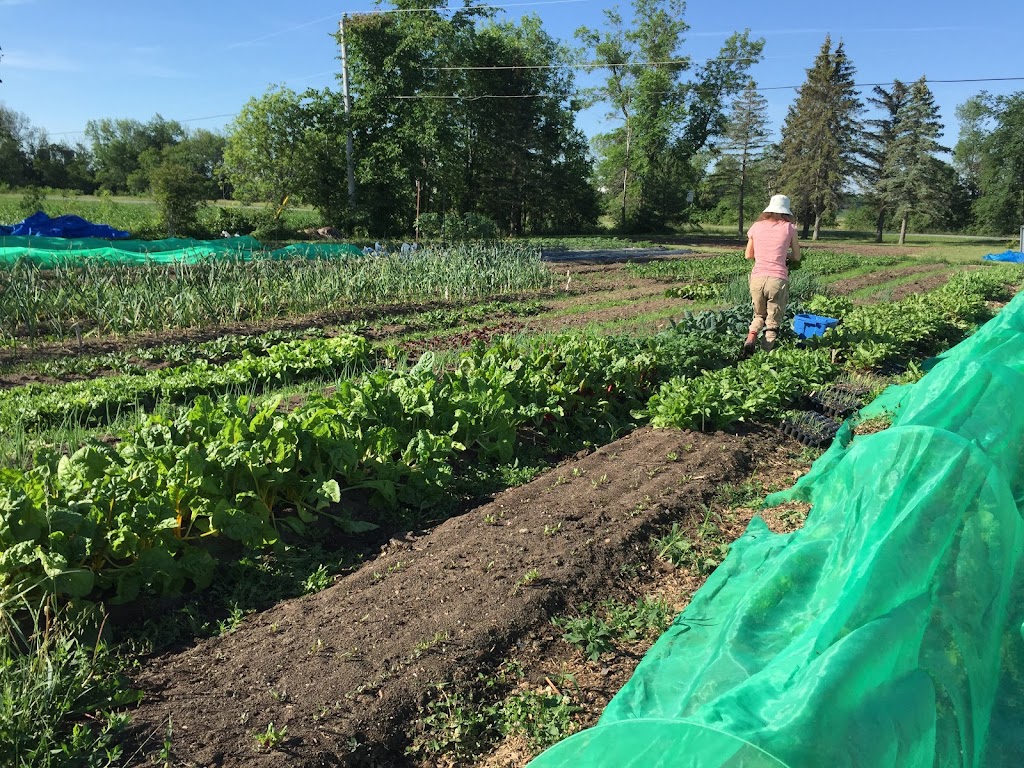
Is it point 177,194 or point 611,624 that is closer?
point 611,624

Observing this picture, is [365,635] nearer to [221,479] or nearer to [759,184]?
[221,479]

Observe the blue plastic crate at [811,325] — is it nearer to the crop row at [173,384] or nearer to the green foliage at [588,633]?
the crop row at [173,384]

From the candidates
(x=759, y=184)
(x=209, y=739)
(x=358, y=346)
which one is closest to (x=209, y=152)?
(x=759, y=184)

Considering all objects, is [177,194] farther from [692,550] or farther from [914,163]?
[914,163]

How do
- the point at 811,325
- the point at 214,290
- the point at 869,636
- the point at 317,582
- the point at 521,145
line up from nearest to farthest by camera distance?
the point at 869,636
the point at 317,582
the point at 811,325
the point at 214,290
the point at 521,145

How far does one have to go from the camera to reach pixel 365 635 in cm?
310

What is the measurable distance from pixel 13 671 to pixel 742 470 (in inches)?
179

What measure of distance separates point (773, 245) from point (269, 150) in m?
26.8

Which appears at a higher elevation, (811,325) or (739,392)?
(811,325)

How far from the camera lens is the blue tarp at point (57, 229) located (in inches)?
798

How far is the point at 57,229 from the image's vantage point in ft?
68.1

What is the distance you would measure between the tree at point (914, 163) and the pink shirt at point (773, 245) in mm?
39528

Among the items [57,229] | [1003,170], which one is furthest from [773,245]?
[1003,170]

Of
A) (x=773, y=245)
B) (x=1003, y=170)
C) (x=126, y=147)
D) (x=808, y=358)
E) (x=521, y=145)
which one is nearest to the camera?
(x=808, y=358)
